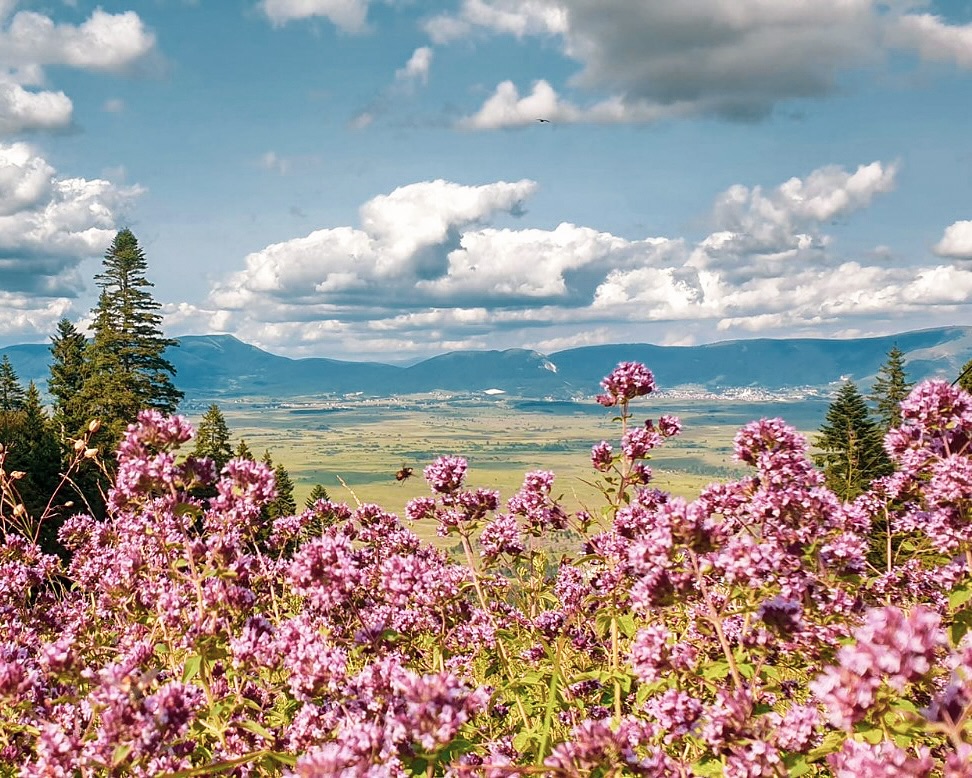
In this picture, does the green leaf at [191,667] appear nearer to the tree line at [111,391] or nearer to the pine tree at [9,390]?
the tree line at [111,391]

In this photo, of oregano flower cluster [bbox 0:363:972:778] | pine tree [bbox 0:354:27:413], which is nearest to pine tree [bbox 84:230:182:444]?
pine tree [bbox 0:354:27:413]

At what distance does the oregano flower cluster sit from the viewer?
3439mm

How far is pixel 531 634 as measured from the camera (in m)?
7.42

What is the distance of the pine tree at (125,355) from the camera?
59.7 m

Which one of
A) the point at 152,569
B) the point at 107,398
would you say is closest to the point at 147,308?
the point at 107,398

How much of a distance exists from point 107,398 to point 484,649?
2420 inches

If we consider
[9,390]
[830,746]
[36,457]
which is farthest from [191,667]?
[9,390]

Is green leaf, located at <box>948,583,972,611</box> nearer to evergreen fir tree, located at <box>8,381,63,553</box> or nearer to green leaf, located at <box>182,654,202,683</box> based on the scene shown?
green leaf, located at <box>182,654,202,683</box>

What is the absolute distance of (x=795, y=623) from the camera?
4309mm

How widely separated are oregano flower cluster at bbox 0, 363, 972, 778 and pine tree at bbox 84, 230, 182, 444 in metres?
55.8

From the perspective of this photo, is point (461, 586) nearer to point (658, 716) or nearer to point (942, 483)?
point (658, 716)

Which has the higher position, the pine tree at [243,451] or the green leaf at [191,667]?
the green leaf at [191,667]

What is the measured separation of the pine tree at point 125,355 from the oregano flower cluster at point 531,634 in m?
55.8

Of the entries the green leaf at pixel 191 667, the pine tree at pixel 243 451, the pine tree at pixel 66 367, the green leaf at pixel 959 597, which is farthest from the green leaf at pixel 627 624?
the pine tree at pixel 66 367
